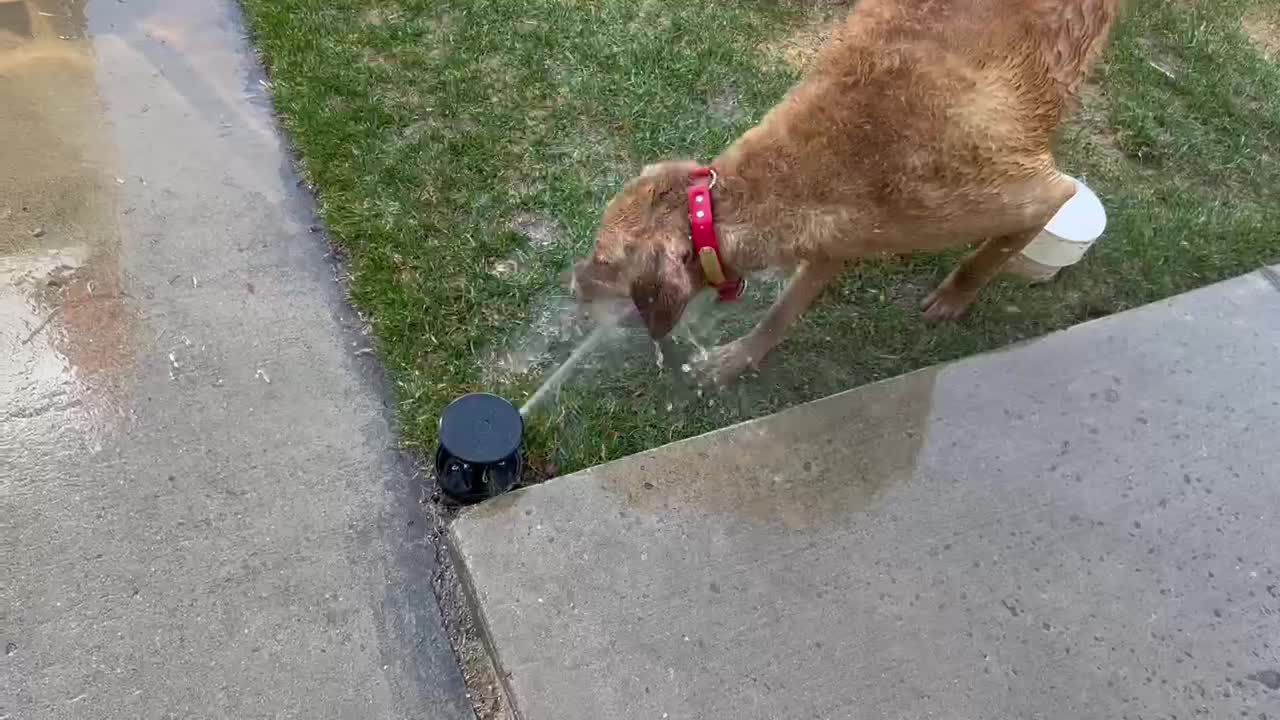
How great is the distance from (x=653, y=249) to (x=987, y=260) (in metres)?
1.43

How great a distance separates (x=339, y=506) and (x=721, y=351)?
58.1 inches

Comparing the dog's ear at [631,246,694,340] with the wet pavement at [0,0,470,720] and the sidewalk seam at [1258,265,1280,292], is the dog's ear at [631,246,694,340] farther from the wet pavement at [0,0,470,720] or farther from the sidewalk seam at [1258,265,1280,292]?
the sidewalk seam at [1258,265,1280,292]

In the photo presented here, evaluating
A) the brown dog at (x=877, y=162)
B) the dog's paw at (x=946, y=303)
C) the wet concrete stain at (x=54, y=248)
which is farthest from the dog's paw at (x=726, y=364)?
the wet concrete stain at (x=54, y=248)

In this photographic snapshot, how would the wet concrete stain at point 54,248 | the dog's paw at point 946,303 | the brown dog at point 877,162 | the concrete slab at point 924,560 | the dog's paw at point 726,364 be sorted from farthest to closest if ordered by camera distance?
the dog's paw at point 946,303
the dog's paw at point 726,364
the wet concrete stain at point 54,248
the brown dog at point 877,162
the concrete slab at point 924,560

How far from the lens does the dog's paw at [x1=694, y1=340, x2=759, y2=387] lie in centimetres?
334

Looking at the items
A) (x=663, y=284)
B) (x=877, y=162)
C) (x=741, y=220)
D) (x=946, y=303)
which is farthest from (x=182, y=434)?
(x=946, y=303)

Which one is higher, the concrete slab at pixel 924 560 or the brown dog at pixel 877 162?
the brown dog at pixel 877 162

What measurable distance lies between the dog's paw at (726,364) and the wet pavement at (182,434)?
116 cm

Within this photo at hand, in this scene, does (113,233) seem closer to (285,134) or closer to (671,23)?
(285,134)

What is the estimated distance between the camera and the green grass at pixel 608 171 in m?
3.31

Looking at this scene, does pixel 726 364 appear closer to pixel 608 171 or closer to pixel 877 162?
pixel 877 162

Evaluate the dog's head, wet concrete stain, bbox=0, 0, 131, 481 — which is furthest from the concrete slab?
wet concrete stain, bbox=0, 0, 131, 481

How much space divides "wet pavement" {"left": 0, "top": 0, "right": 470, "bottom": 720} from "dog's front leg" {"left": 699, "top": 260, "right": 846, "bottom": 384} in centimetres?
121

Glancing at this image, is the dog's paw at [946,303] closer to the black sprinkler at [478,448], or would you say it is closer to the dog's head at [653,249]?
the dog's head at [653,249]
